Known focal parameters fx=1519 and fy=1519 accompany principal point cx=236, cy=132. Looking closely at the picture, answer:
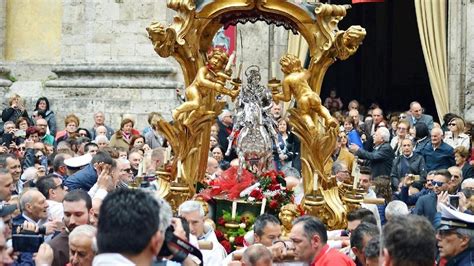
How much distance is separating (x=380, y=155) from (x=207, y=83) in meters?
6.21

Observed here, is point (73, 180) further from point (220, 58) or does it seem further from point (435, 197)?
point (435, 197)

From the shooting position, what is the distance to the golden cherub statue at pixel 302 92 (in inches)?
551

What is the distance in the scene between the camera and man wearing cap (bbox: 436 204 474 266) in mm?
10414

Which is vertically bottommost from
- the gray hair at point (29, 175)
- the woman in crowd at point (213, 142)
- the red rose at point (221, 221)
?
the red rose at point (221, 221)

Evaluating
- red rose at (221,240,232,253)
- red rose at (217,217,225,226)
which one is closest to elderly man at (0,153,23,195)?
red rose at (217,217,225,226)

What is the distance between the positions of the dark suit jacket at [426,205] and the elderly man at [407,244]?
7026mm

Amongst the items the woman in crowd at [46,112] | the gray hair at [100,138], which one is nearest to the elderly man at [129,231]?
the gray hair at [100,138]

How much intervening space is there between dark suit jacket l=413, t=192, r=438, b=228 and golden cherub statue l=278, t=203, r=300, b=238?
1.87 metres

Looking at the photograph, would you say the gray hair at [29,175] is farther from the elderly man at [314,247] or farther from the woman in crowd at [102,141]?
the elderly man at [314,247]

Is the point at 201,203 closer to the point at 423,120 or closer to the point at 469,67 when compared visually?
the point at 423,120

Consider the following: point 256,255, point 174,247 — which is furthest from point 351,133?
point 174,247

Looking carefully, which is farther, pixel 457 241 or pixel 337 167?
pixel 337 167

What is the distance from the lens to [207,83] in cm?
1418

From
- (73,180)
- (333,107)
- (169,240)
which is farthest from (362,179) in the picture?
(333,107)
